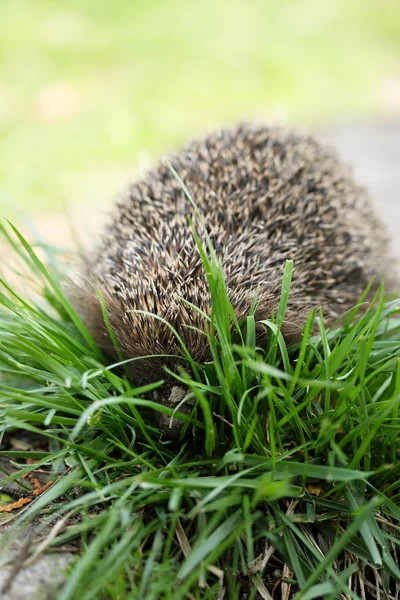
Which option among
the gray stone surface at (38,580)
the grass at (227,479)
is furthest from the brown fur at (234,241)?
the gray stone surface at (38,580)

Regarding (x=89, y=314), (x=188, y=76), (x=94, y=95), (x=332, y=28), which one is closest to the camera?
(x=89, y=314)

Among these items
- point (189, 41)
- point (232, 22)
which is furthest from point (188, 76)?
point (232, 22)

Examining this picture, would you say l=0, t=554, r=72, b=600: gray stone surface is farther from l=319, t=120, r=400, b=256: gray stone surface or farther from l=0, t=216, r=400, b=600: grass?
l=319, t=120, r=400, b=256: gray stone surface

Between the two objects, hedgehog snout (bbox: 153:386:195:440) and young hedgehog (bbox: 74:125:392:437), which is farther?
young hedgehog (bbox: 74:125:392:437)

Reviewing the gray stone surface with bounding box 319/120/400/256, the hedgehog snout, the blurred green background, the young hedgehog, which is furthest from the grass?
the blurred green background

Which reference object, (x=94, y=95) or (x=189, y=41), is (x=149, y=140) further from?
(x=189, y=41)

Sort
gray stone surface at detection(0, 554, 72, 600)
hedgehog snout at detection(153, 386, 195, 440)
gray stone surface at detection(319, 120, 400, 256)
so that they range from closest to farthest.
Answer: gray stone surface at detection(0, 554, 72, 600) < hedgehog snout at detection(153, 386, 195, 440) < gray stone surface at detection(319, 120, 400, 256)
